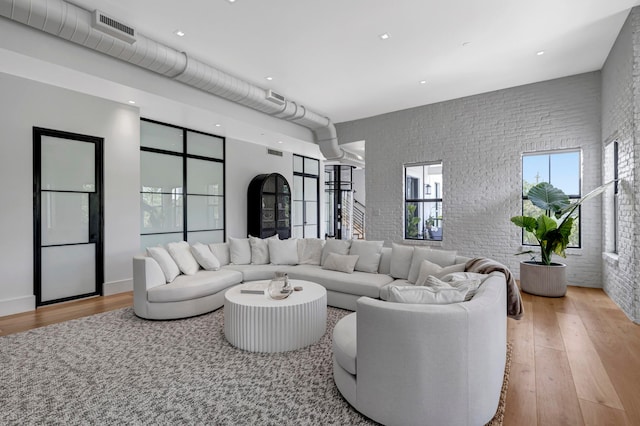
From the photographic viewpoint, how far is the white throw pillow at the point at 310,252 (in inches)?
200

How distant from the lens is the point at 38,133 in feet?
13.7

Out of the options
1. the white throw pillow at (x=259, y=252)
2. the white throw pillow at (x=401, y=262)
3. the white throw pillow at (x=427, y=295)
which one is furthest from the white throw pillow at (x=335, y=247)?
the white throw pillow at (x=427, y=295)

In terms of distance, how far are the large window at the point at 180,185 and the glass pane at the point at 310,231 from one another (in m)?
2.79

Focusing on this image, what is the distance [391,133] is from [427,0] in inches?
152

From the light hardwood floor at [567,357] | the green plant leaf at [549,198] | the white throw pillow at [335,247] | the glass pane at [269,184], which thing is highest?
the glass pane at [269,184]

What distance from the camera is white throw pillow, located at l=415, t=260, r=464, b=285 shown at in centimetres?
329

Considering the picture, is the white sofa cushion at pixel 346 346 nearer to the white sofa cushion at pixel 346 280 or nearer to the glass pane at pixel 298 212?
the white sofa cushion at pixel 346 280

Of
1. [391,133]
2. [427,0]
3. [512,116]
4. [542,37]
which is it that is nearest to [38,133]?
[427,0]

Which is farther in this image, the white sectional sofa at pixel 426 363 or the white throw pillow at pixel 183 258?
the white throw pillow at pixel 183 258

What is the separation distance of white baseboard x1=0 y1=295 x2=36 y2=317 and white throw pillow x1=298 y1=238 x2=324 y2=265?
11.6 ft

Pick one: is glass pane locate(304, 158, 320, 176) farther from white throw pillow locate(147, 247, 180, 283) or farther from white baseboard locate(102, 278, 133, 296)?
white throw pillow locate(147, 247, 180, 283)

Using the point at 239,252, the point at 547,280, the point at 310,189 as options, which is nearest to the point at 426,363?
the point at 239,252

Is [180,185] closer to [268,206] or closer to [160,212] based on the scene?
[160,212]

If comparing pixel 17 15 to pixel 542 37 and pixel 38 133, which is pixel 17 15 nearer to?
pixel 38 133
